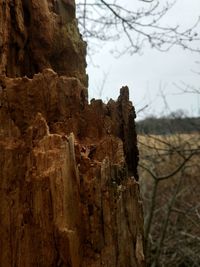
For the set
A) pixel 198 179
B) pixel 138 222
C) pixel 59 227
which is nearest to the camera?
pixel 59 227

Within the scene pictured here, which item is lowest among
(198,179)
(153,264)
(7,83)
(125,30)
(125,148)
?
(153,264)

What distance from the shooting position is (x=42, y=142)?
6.72ft

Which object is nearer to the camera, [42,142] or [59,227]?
[59,227]

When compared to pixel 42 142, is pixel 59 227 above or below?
below

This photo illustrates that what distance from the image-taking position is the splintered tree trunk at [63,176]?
1940 millimetres

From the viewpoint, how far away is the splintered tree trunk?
1.94 meters

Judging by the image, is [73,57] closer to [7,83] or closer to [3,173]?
[7,83]

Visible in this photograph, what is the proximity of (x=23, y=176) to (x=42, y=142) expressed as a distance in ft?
0.52

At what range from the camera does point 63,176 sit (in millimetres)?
1944

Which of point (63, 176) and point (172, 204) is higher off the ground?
point (63, 176)

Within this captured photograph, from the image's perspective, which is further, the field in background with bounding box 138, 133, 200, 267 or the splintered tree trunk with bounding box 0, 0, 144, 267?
the field in background with bounding box 138, 133, 200, 267

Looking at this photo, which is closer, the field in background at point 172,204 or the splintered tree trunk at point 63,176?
the splintered tree trunk at point 63,176

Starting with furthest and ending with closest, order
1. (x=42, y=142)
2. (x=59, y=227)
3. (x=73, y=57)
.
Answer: (x=73, y=57), (x=42, y=142), (x=59, y=227)

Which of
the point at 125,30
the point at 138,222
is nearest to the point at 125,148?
the point at 138,222
